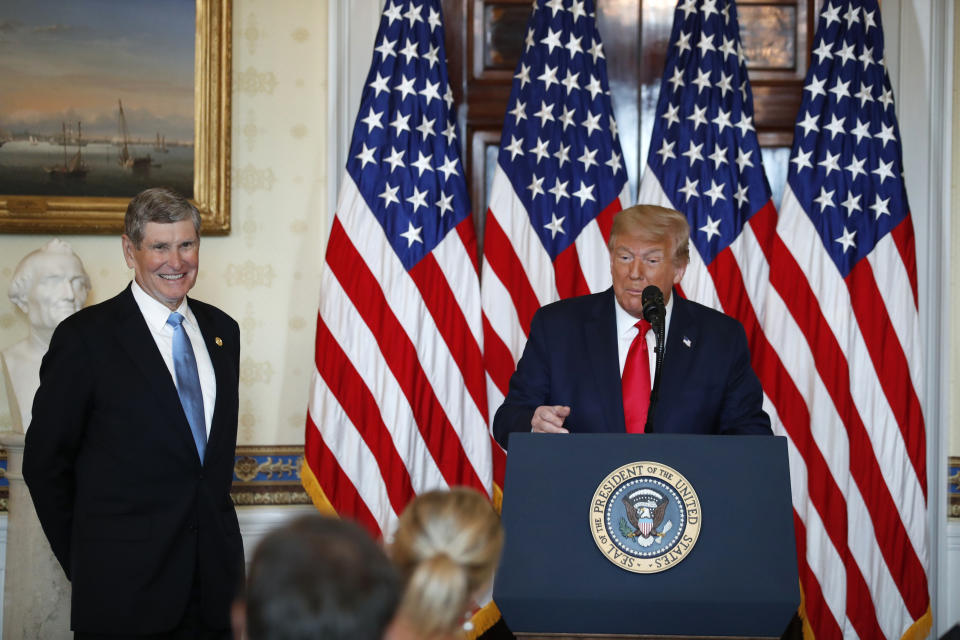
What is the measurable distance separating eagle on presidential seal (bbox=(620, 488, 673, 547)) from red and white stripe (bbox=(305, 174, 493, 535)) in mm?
2320

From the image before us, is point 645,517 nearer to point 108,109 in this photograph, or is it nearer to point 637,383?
point 637,383

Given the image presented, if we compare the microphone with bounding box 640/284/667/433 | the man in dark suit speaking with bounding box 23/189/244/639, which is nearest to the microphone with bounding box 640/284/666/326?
the microphone with bounding box 640/284/667/433

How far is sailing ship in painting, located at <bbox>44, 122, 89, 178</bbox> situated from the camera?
14.9 feet

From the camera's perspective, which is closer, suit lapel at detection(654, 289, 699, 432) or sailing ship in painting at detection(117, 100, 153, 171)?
suit lapel at detection(654, 289, 699, 432)

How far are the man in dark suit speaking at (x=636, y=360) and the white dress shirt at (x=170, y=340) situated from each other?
0.85 meters

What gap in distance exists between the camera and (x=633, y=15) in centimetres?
496

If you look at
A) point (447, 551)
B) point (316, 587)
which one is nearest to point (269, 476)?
point (447, 551)

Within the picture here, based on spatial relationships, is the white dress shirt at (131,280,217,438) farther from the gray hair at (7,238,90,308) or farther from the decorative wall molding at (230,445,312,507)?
the decorative wall molding at (230,445,312,507)

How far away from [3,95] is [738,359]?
10.9 ft

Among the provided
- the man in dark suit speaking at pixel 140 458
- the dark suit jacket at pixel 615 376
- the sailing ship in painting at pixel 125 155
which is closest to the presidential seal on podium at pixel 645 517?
the dark suit jacket at pixel 615 376

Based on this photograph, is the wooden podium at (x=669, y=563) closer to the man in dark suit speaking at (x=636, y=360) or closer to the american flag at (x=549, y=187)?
the man in dark suit speaking at (x=636, y=360)

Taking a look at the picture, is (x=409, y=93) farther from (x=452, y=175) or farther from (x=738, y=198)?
(x=738, y=198)

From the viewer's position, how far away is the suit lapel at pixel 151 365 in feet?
9.59

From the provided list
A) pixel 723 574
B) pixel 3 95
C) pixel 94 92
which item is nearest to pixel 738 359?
pixel 723 574
